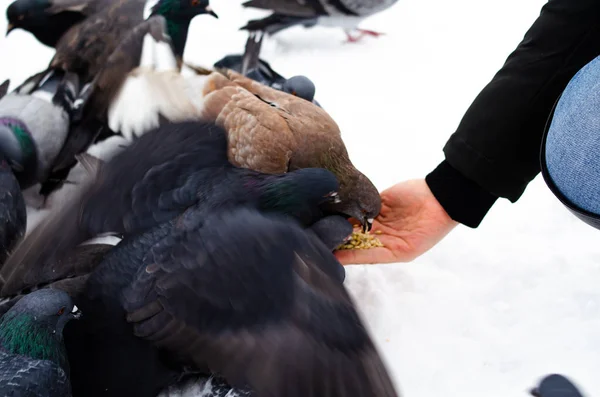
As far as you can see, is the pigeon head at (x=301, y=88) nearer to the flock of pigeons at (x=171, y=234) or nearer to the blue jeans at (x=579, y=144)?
the flock of pigeons at (x=171, y=234)

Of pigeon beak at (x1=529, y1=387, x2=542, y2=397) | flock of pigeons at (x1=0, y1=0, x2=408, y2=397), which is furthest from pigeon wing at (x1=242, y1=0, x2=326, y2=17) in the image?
pigeon beak at (x1=529, y1=387, x2=542, y2=397)

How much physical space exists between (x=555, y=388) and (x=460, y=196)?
0.79 metres

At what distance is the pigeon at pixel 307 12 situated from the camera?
4059mm

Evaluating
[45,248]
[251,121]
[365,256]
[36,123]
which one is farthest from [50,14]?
[365,256]

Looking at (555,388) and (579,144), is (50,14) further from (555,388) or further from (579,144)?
(555,388)

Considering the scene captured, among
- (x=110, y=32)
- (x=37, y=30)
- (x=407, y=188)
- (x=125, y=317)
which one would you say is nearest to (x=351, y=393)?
(x=125, y=317)

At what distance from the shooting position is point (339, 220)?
2.19 metres

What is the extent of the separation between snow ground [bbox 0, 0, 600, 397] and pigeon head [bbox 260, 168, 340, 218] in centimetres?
59

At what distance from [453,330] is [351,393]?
1148mm

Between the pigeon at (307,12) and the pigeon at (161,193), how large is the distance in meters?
2.17

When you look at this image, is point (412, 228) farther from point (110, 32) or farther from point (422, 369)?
point (110, 32)

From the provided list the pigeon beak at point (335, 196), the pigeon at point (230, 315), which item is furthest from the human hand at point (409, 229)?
the pigeon at point (230, 315)

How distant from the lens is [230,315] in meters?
1.48

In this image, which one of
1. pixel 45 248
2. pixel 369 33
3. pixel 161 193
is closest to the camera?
pixel 161 193
